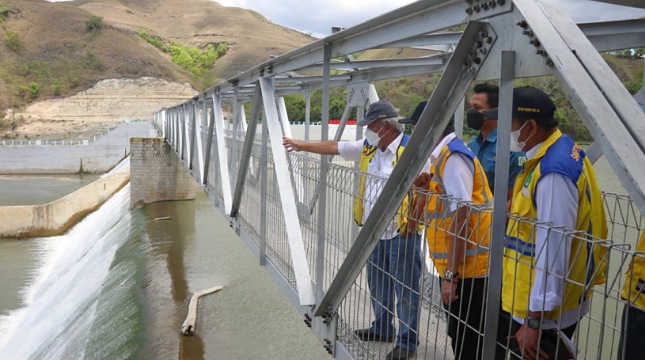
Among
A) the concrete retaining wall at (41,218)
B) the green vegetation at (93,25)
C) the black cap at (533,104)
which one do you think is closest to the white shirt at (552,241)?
the black cap at (533,104)

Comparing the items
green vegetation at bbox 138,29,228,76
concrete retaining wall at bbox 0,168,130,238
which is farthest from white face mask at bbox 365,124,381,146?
green vegetation at bbox 138,29,228,76

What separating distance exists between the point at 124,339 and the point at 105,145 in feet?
112

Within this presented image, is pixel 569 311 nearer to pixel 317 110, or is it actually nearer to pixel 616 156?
pixel 616 156

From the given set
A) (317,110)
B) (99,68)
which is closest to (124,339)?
(317,110)

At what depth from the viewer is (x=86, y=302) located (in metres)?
11.1

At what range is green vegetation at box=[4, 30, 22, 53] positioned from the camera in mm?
76438

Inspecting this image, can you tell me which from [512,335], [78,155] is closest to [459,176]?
[512,335]

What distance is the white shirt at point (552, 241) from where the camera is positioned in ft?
6.00

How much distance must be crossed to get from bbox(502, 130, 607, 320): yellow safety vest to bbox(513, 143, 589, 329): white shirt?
0.03 meters

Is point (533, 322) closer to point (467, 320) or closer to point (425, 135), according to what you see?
point (467, 320)

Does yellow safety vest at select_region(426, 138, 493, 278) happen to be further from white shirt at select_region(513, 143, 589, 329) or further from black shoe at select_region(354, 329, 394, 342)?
black shoe at select_region(354, 329, 394, 342)

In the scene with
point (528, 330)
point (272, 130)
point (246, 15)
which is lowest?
point (528, 330)

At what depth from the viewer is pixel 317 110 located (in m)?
37.8

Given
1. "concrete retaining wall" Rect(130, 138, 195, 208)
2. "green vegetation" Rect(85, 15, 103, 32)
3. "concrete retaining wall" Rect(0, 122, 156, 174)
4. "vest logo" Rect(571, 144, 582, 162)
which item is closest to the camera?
"vest logo" Rect(571, 144, 582, 162)
